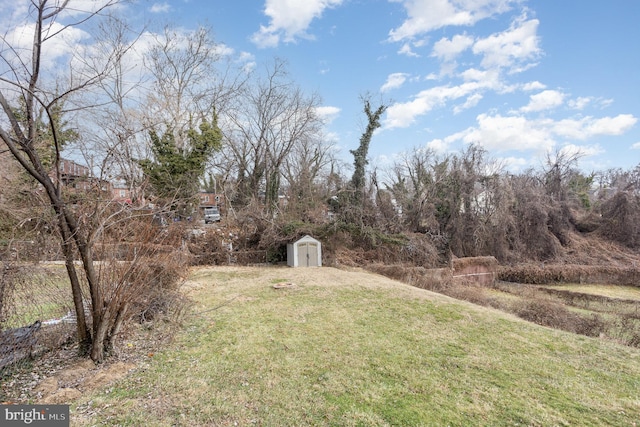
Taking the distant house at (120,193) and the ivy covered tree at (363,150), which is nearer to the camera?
the distant house at (120,193)

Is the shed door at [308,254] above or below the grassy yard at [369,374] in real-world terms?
above

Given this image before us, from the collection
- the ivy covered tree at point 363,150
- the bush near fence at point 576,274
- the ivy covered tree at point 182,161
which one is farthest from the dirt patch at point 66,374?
the bush near fence at point 576,274

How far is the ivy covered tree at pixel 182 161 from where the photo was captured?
43.3 feet

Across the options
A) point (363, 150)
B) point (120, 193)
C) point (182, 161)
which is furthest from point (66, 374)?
point (363, 150)

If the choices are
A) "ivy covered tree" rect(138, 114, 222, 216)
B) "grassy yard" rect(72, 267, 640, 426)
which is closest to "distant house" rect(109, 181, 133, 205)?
"grassy yard" rect(72, 267, 640, 426)

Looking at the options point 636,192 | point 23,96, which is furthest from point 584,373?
point 636,192

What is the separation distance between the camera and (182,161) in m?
13.8

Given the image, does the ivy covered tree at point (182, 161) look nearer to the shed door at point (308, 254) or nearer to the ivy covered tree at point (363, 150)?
the shed door at point (308, 254)

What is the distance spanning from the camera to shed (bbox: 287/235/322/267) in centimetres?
1212

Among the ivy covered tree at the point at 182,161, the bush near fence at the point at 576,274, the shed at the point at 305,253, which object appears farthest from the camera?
the bush near fence at the point at 576,274

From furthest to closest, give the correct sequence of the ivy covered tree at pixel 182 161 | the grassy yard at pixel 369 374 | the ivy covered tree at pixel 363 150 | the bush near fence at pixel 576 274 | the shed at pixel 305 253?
the ivy covered tree at pixel 363 150, the bush near fence at pixel 576 274, the ivy covered tree at pixel 182 161, the shed at pixel 305 253, the grassy yard at pixel 369 374

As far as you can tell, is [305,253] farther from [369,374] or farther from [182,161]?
[369,374]

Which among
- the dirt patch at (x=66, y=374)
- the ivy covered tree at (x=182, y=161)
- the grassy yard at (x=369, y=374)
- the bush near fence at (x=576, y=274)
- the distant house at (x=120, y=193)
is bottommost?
the bush near fence at (x=576, y=274)

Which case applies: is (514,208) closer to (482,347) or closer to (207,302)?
(482,347)
